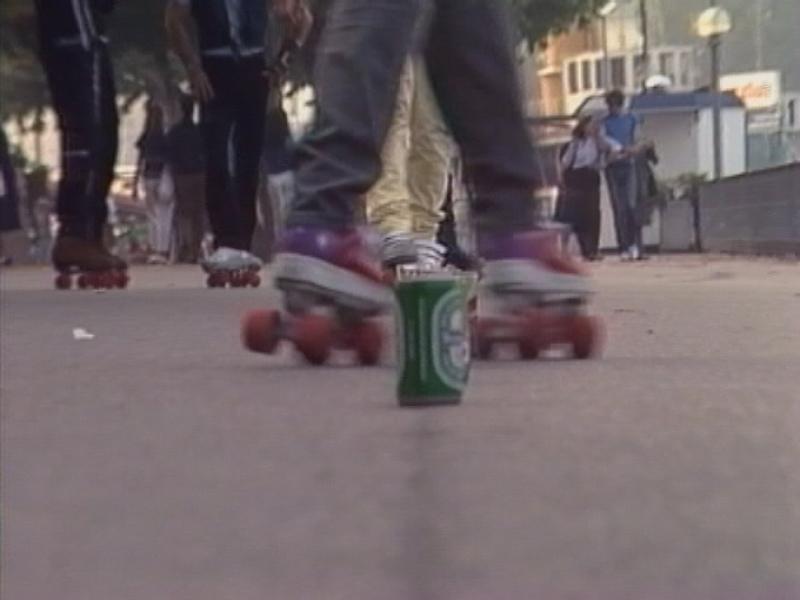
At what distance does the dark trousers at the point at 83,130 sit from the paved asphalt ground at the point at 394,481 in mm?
2937

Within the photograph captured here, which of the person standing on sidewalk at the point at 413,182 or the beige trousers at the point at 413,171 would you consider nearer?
the person standing on sidewalk at the point at 413,182

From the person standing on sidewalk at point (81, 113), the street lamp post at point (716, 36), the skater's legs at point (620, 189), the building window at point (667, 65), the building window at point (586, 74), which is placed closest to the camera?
the person standing on sidewalk at point (81, 113)

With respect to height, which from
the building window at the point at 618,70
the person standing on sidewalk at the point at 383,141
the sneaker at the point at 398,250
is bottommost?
the building window at the point at 618,70

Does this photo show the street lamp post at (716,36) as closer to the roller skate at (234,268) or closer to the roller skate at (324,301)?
the roller skate at (234,268)

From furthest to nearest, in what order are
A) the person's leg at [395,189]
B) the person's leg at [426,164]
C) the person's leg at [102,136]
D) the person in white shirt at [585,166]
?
the person in white shirt at [585,166], the person's leg at [102,136], the person's leg at [426,164], the person's leg at [395,189]

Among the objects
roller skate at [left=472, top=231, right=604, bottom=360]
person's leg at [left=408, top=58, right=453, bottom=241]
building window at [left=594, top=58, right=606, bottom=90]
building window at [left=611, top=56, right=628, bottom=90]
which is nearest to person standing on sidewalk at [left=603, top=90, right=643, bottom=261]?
person's leg at [left=408, top=58, right=453, bottom=241]

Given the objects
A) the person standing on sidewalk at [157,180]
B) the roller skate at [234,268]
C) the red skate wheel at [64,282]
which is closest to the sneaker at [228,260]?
the roller skate at [234,268]

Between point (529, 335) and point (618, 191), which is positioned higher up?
point (529, 335)

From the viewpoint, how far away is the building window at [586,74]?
5112 cm

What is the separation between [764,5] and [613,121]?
8563 millimetres

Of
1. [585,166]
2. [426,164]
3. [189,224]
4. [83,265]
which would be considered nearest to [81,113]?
[83,265]

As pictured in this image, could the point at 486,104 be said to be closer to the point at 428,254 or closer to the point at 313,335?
the point at 313,335

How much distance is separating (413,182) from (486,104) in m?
1.80

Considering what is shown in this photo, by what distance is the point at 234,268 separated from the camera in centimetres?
911
